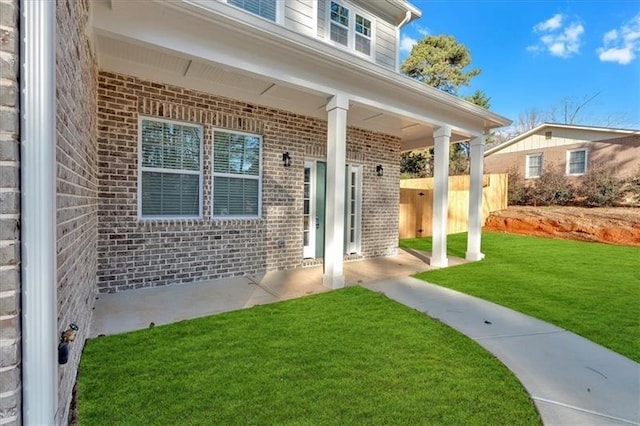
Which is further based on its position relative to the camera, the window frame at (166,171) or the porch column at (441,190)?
the porch column at (441,190)

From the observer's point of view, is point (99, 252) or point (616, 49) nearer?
point (99, 252)

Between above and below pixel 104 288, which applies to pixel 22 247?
above

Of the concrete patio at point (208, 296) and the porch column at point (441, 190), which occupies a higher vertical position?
the porch column at point (441, 190)

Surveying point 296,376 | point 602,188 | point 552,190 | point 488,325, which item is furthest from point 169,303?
point 602,188

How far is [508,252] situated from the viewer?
8828 mm

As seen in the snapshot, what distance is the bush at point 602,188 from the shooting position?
46.0ft

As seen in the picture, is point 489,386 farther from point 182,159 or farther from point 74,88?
point 182,159

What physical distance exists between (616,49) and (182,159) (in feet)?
85.9

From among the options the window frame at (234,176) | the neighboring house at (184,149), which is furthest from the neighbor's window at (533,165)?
the window frame at (234,176)

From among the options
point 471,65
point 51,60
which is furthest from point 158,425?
point 471,65

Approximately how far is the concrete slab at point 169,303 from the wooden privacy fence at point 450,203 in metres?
8.02

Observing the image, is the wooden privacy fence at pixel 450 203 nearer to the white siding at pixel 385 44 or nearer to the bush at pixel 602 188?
the bush at pixel 602 188

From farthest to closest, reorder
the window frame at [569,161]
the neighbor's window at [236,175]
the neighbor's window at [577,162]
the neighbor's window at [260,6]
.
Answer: the neighbor's window at [577,162] → the window frame at [569,161] → the neighbor's window at [260,6] → the neighbor's window at [236,175]

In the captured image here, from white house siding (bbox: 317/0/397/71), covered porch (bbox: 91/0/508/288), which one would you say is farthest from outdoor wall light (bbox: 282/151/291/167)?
white house siding (bbox: 317/0/397/71)
